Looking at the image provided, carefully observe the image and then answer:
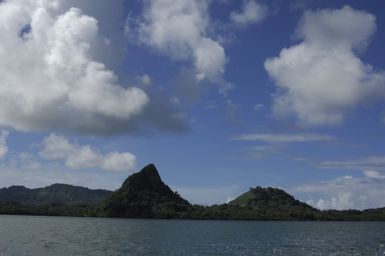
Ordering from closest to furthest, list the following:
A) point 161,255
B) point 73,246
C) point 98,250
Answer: point 161,255, point 98,250, point 73,246

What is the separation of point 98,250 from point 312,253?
36583mm

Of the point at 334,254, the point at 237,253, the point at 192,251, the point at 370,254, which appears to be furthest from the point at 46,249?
the point at 370,254

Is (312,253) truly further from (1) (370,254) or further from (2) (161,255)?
(2) (161,255)

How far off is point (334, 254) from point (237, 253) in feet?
52.3

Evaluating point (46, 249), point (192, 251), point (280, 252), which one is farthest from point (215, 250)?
point (46, 249)

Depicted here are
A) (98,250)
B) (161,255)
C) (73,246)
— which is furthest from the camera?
(73,246)

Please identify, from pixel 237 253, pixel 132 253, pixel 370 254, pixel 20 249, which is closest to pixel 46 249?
pixel 20 249

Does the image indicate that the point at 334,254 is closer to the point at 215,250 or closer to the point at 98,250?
the point at 215,250

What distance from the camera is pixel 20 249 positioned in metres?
93.4

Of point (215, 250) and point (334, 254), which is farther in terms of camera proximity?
point (215, 250)

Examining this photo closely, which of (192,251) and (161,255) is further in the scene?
(192,251)

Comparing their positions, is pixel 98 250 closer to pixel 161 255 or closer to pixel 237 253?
pixel 161 255

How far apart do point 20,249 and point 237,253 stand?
119 feet

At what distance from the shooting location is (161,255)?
89875 millimetres
